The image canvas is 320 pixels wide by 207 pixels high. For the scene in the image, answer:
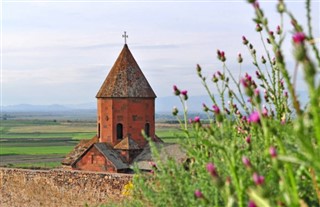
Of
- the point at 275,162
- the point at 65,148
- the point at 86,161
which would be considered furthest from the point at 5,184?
the point at 65,148

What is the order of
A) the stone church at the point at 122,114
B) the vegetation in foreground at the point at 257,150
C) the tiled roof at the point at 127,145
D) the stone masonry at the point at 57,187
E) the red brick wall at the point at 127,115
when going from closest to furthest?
1. the vegetation in foreground at the point at 257,150
2. the stone masonry at the point at 57,187
3. the tiled roof at the point at 127,145
4. the stone church at the point at 122,114
5. the red brick wall at the point at 127,115

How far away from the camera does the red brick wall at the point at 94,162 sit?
890 inches

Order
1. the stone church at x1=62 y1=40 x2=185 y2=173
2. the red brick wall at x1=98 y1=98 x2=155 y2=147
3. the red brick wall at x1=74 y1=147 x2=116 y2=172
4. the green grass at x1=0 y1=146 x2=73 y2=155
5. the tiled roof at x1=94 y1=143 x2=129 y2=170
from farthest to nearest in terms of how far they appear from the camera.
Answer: the green grass at x1=0 y1=146 x2=73 y2=155 → the red brick wall at x1=98 y1=98 x2=155 y2=147 → the stone church at x1=62 y1=40 x2=185 y2=173 → the red brick wall at x1=74 y1=147 x2=116 y2=172 → the tiled roof at x1=94 y1=143 x2=129 y2=170

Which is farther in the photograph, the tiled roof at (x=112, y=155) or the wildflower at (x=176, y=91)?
the tiled roof at (x=112, y=155)

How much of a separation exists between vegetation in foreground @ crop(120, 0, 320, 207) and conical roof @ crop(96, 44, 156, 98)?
1839 centimetres

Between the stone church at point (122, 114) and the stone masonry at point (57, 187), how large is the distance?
22.2 ft

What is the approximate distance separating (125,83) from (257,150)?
66.4 ft

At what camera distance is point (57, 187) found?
51.1 feet

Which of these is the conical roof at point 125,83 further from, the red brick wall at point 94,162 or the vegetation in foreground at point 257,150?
the vegetation in foreground at point 257,150

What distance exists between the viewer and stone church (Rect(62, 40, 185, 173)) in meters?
23.4

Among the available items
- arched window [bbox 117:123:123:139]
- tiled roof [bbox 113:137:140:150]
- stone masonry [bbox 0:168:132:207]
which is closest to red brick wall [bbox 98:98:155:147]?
arched window [bbox 117:123:123:139]

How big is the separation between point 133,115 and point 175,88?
64.5 ft

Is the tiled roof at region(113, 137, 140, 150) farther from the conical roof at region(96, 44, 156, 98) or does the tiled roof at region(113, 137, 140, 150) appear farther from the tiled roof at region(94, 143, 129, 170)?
the conical roof at region(96, 44, 156, 98)

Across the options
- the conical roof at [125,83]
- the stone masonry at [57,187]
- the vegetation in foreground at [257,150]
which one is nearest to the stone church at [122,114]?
the conical roof at [125,83]
